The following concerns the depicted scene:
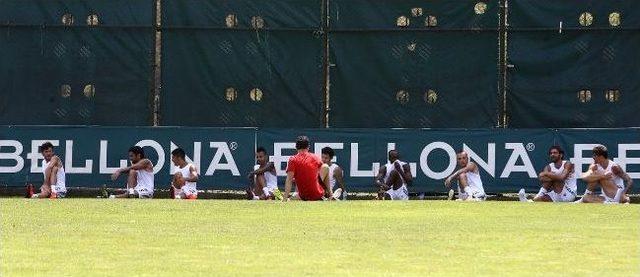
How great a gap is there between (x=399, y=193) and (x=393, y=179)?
295 mm

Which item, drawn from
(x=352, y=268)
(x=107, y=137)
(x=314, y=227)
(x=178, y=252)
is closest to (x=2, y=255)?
(x=178, y=252)

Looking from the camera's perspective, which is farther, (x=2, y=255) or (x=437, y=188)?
(x=437, y=188)

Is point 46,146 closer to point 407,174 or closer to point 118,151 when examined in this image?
point 118,151

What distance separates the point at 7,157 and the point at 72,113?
187cm

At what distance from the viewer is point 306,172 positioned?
25844 mm

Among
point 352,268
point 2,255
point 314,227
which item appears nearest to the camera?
point 352,268

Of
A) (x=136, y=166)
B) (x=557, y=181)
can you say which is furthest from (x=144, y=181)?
(x=557, y=181)

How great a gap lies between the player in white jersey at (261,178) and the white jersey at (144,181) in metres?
1.92

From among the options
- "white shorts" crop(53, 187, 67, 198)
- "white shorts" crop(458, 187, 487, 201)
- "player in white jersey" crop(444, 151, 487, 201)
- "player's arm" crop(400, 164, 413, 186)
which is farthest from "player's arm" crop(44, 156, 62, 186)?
"white shorts" crop(458, 187, 487, 201)

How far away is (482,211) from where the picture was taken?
2195cm

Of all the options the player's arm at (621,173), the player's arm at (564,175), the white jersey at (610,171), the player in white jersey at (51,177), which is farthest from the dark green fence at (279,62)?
the player's arm at (621,173)

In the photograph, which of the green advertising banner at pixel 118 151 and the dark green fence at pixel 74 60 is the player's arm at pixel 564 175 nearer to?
the green advertising banner at pixel 118 151

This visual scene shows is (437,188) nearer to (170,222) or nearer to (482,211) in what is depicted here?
(482,211)

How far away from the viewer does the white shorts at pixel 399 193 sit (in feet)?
92.8
